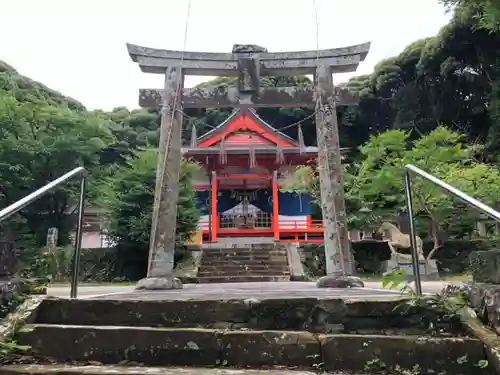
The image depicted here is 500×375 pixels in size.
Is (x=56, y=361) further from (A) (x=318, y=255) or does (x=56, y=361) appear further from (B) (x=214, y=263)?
(A) (x=318, y=255)

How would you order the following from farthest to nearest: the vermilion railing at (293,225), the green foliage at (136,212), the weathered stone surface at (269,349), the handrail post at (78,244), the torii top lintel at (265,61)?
the vermilion railing at (293,225)
the green foliage at (136,212)
the torii top lintel at (265,61)
the handrail post at (78,244)
the weathered stone surface at (269,349)

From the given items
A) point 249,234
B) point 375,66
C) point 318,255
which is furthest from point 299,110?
point 318,255

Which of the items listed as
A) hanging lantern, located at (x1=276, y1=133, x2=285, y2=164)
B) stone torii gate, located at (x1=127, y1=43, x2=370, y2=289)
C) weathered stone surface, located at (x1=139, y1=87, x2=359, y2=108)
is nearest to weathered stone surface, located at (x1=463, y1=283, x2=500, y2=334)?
stone torii gate, located at (x1=127, y1=43, x2=370, y2=289)

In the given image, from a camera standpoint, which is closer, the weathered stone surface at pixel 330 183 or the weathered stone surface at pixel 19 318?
the weathered stone surface at pixel 19 318

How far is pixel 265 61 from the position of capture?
7047mm

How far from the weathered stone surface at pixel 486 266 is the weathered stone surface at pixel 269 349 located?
104 centimetres

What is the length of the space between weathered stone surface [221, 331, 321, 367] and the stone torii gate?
162 inches

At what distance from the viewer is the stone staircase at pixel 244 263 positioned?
11219 millimetres

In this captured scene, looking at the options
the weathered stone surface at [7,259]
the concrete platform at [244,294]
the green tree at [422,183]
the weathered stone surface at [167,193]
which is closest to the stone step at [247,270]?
the green tree at [422,183]

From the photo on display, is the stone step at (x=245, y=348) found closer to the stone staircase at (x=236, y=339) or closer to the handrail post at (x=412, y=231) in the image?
the stone staircase at (x=236, y=339)

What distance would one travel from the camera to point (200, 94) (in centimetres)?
708

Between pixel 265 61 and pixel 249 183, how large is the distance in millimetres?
11816

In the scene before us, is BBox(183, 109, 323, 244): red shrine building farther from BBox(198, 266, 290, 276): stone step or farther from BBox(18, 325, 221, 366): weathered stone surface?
BBox(18, 325, 221, 366): weathered stone surface

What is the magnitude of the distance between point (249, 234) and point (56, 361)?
14.9 metres
